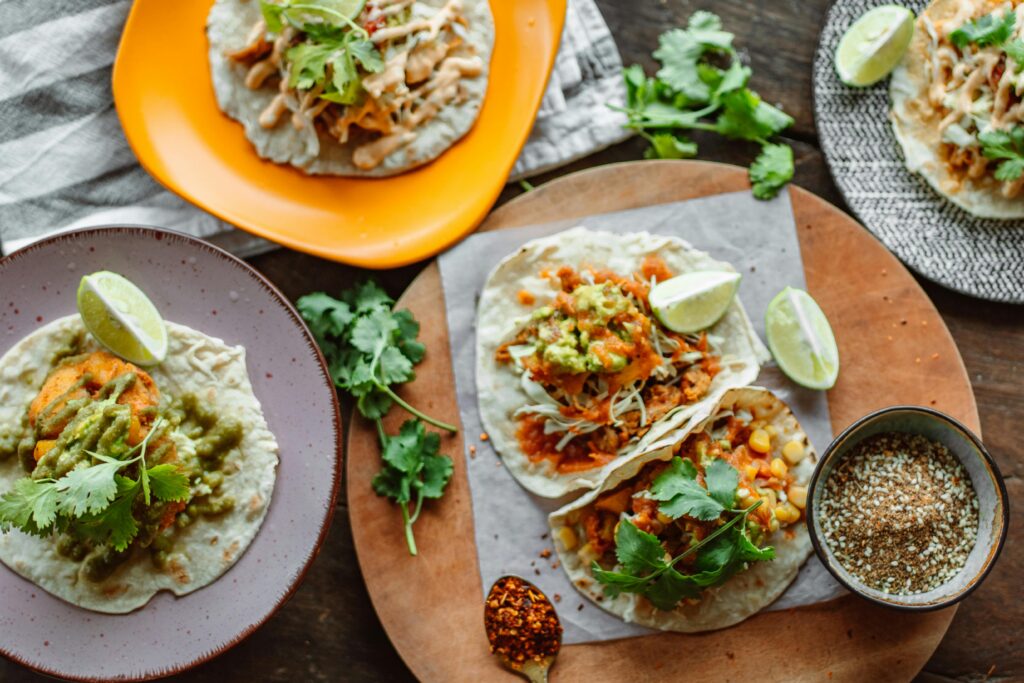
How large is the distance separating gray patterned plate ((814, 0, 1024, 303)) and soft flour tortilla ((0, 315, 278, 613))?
9.06 feet

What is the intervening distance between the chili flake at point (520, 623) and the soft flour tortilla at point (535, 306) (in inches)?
17.7

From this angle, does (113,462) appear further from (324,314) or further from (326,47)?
(326,47)

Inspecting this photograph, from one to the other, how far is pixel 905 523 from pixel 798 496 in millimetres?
419

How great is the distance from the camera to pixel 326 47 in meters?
3.84

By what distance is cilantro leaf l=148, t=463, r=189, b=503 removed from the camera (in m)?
3.35

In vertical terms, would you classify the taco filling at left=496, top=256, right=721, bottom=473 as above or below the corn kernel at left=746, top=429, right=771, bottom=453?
above

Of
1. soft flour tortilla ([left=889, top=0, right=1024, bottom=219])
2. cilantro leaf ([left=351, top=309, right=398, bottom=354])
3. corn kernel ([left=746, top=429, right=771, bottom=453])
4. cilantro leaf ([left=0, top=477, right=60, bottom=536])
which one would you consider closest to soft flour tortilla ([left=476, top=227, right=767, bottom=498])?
corn kernel ([left=746, top=429, right=771, bottom=453])

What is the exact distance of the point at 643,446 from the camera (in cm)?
377

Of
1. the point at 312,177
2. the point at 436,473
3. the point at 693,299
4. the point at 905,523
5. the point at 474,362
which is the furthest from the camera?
the point at 312,177

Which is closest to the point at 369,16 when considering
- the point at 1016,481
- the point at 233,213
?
the point at 233,213

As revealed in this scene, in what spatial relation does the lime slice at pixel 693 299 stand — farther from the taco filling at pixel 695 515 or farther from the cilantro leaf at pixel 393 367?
the cilantro leaf at pixel 393 367

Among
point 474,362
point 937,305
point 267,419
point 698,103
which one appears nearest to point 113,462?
point 267,419

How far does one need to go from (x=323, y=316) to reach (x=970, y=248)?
2.87 meters

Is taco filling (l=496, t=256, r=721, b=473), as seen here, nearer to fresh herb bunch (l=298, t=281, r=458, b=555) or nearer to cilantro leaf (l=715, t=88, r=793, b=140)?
fresh herb bunch (l=298, t=281, r=458, b=555)
